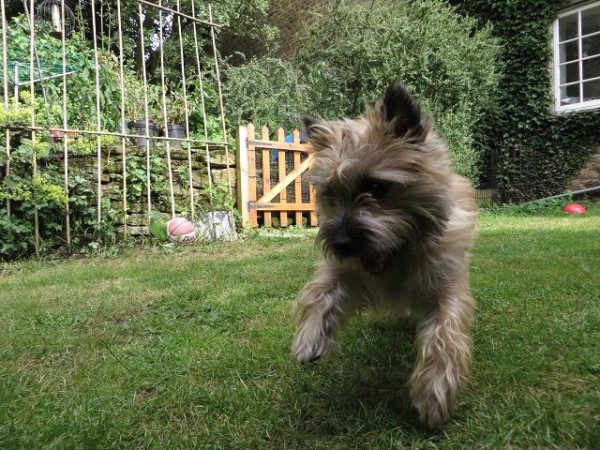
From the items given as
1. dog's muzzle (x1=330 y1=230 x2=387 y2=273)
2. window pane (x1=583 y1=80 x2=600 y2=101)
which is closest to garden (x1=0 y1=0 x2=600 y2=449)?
dog's muzzle (x1=330 y1=230 x2=387 y2=273)

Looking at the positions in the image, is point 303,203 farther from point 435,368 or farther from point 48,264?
point 435,368

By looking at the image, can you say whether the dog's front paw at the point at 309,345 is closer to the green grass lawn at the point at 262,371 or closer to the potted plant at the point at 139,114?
the green grass lawn at the point at 262,371

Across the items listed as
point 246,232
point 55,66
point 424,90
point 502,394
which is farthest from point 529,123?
point 502,394

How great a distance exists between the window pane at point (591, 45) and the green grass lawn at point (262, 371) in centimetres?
886

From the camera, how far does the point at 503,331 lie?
2830mm

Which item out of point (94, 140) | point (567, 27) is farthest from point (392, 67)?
point (94, 140)

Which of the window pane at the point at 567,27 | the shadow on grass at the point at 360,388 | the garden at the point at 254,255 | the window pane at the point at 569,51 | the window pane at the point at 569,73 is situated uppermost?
the window pane at the point at 567,27

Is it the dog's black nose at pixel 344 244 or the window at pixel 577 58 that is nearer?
the dog's black nose at pixel 344 244

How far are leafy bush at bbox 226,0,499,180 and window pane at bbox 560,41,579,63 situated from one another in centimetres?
163

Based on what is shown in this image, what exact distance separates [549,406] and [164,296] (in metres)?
2.93

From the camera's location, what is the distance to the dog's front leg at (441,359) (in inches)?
71.9

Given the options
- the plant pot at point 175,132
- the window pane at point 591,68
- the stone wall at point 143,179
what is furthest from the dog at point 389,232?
the window pane at point 591,68

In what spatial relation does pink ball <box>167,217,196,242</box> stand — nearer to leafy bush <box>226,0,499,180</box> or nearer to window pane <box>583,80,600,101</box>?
leafy bush <box>226,0,499,180</box>

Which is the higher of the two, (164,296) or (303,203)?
(303,203)
